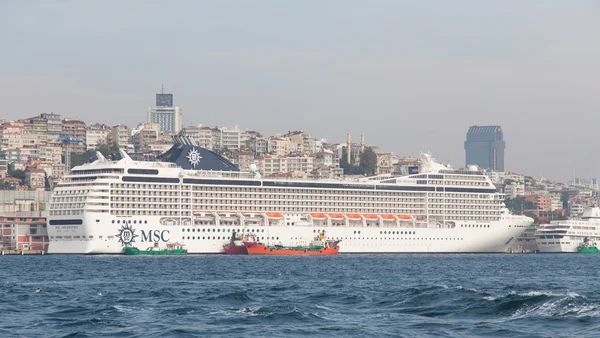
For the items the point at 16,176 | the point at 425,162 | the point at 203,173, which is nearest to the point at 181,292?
the point at 203,173

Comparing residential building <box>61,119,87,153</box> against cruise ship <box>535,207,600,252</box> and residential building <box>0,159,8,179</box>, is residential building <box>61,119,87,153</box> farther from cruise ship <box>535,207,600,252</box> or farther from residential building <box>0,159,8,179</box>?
cruise ship <box>535,207,600,252</box>

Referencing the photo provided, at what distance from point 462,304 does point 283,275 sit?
67.1 ft

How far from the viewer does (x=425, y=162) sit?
360 ft

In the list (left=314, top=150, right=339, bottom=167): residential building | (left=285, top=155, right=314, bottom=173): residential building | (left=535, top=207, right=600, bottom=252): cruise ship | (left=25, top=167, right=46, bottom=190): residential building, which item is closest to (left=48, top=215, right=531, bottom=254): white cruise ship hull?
(left=535, top=207, right=600, bottom=252): cruise ship

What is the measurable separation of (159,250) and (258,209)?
41.7ft

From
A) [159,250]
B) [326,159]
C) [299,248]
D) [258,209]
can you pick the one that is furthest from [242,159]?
[159,250]

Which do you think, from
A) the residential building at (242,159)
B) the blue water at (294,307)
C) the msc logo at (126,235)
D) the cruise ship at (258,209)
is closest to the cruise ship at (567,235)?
the cruise ship at (258,209)

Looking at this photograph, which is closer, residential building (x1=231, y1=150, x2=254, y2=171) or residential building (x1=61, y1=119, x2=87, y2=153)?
residential building (x1=231, y1=150, x2=254, y2=171)

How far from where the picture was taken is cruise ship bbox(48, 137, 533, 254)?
88312 millimetres

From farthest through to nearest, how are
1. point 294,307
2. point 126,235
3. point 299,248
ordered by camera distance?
point 299,248, point 126,235, point 294,307

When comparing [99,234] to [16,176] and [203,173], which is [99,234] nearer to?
[203,173]

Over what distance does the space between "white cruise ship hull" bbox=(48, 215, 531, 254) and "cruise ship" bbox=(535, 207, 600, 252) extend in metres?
18.5

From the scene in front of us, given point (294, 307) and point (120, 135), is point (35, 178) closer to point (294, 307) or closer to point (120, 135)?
point (120, 135)

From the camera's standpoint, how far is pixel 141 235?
8794 centimetres
